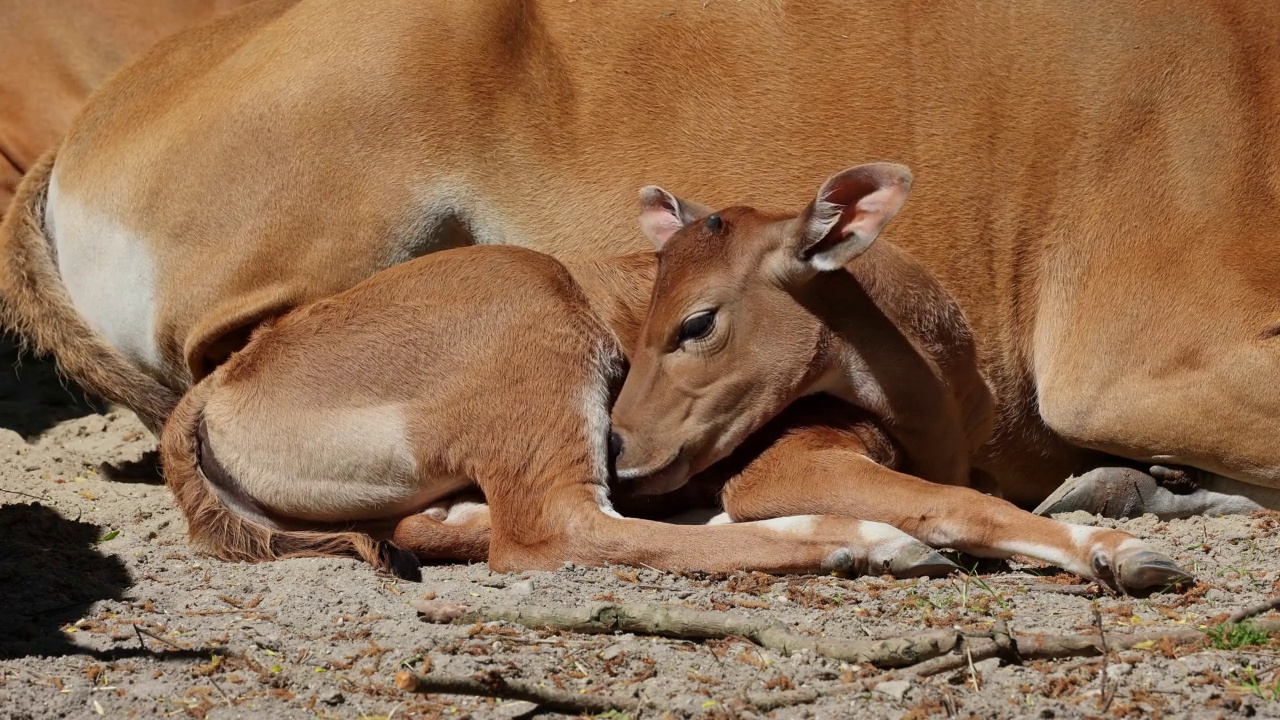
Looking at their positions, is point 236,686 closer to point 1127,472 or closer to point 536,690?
point 536,690

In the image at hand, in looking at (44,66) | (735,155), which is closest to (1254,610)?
(735,155)

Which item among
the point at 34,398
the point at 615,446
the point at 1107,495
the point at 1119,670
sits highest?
the point at 1119,670

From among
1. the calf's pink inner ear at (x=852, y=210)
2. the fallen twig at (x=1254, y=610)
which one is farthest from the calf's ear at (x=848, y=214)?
the fallen twig at (x=1254, y=610)

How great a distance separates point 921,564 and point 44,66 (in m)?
6.51

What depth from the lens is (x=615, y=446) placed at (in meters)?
4.90

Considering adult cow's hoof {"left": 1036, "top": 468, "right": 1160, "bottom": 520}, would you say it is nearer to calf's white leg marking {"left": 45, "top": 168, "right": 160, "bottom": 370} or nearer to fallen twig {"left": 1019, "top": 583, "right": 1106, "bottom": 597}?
fallen twig {"left": 1019, "top": 583, "right": 1106, "bottom": 597}

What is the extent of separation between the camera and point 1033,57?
578 cm

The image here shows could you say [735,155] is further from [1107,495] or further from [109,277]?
[109,277]

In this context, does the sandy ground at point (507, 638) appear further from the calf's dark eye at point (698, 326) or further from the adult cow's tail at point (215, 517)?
the calf's dark eye at point (698, 326)

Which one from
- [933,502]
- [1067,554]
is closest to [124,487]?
[933,502]

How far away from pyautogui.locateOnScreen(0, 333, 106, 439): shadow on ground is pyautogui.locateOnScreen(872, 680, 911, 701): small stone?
499 centimetres

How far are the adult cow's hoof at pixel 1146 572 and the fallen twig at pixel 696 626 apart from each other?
31.5 inches

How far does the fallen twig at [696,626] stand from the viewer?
11.7ft

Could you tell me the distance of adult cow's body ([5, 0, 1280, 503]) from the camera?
219 inches
